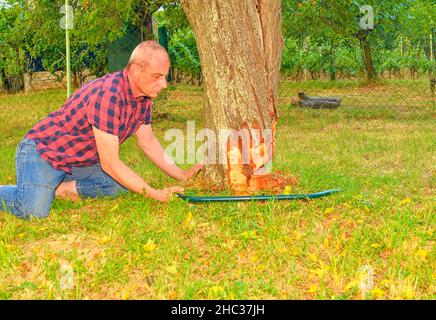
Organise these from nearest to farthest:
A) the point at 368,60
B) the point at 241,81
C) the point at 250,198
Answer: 1. the point at 250,198
2. the point at 241,81
3. the point at 368,60

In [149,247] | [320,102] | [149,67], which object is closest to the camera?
[149,247]

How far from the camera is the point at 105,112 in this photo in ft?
13.7

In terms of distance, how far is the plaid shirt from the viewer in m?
4.20

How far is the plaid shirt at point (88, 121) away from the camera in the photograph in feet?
13.8

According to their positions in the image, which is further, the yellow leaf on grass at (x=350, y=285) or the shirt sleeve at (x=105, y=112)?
the shirt sleeve at (x=105, y=112)

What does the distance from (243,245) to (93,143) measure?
153 centimetres

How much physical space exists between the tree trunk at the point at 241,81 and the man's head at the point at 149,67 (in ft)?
2.16

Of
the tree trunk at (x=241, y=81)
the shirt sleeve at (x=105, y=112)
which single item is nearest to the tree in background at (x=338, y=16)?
the tree trunk at (x=241, y=81)

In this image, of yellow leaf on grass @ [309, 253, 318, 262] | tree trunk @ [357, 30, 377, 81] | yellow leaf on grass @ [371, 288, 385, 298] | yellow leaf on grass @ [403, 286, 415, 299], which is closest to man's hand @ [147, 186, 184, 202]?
yellow leaf on grass @ [309, 253, 318, 262]

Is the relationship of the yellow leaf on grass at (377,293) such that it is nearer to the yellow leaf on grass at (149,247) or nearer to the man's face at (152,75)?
the yellow leaf on grass at (149,247)

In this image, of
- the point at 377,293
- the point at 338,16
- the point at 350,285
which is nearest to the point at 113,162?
the point at 350,285

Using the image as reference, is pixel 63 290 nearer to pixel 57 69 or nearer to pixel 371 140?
pixel 371 140

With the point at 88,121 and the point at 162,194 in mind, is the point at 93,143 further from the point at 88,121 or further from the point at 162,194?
the point at 162,194

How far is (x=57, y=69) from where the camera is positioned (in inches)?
653
